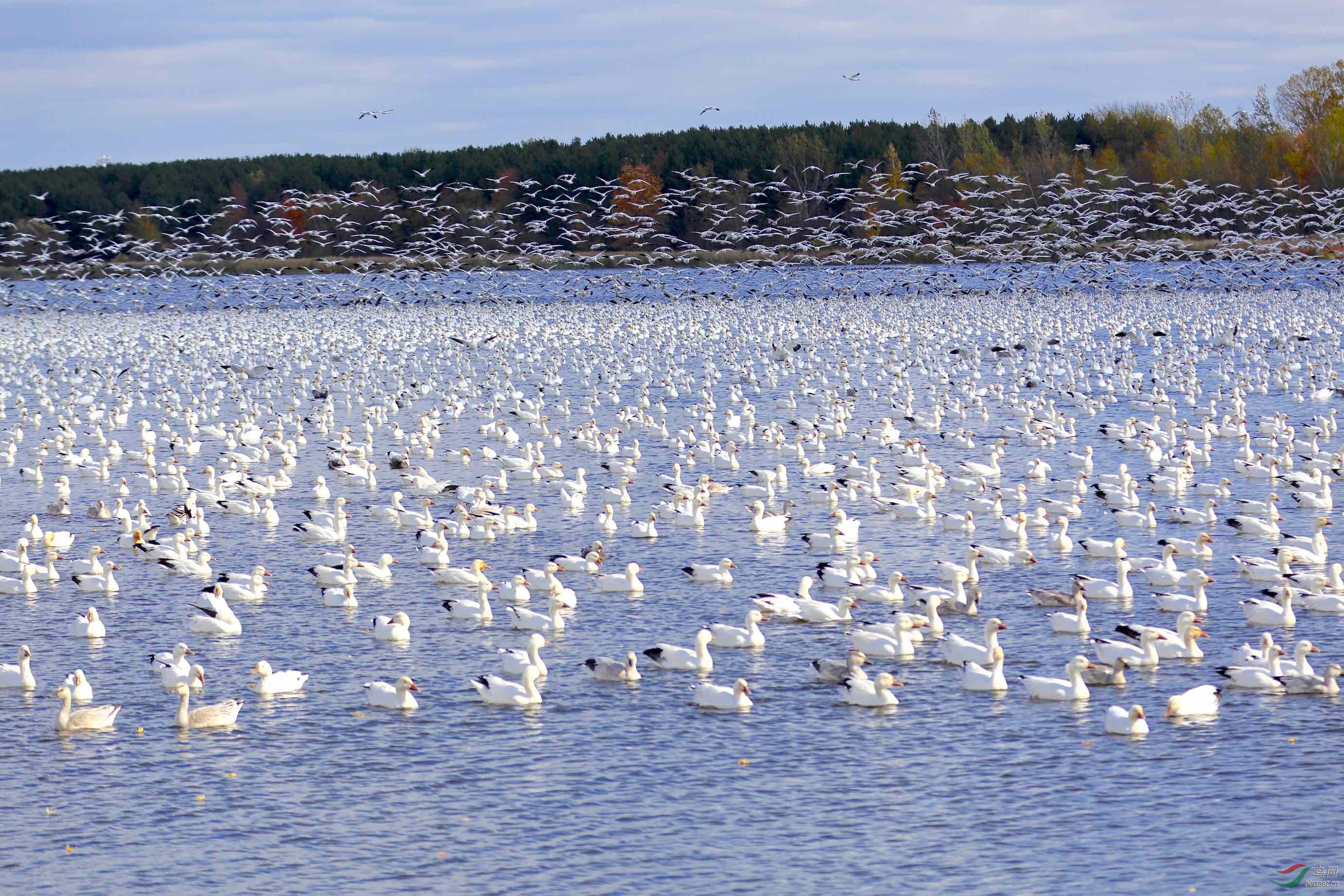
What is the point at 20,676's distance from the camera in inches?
700

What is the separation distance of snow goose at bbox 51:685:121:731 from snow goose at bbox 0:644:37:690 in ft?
5.61

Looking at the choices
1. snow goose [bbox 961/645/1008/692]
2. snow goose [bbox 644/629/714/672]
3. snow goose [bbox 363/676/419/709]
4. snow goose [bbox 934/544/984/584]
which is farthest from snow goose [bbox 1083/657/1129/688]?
snow goose [bbox 363/676/419/709]

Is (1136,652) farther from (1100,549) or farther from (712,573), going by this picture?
(712,573)

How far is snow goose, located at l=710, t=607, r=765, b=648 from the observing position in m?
19.0

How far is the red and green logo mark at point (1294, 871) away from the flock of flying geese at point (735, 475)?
292cm

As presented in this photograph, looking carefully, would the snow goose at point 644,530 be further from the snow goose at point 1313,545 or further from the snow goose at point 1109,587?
the snow goose at point 1313,545

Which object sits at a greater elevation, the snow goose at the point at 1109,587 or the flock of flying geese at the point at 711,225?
the flock of flying geese at the point at 711,225

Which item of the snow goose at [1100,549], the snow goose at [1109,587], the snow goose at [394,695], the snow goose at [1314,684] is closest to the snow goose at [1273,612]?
the snow goose at [1109,587]

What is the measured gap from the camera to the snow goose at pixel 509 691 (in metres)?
16.8

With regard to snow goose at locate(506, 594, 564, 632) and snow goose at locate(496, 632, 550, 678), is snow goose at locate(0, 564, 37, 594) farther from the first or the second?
snow goose at locate(496, 632, 550, 678)

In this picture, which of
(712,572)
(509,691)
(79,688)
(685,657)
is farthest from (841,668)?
(79,688)

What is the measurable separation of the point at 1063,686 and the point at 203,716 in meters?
8.15

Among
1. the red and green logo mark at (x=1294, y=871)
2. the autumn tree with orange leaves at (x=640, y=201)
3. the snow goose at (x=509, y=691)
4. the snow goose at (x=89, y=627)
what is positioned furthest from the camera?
the autumn tree with orange leaves at (x=640, y=201)

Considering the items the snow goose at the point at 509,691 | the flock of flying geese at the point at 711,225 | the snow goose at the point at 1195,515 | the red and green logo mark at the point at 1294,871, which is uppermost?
the flock of flying geese at the point at 711,225
